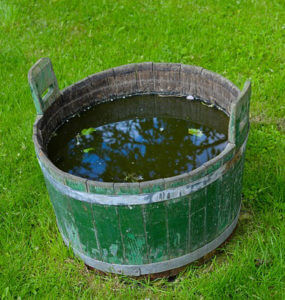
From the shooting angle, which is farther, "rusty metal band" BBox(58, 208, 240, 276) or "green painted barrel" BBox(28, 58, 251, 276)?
"rusty metal band" BBox(58, 208, 240, 276)

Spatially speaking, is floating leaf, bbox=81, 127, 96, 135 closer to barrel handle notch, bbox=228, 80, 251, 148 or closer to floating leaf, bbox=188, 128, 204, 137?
floating leaf, bbox=188, 128, 204, 137

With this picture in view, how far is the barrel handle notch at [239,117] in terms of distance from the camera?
2492 millimetres

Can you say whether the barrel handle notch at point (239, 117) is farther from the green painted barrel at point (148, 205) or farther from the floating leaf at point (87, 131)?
the floating leaf at point (87, 131)

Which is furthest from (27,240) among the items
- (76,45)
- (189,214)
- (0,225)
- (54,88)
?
(76,45)

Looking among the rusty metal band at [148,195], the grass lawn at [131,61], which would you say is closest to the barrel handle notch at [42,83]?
the rusty metal band at [148,195]

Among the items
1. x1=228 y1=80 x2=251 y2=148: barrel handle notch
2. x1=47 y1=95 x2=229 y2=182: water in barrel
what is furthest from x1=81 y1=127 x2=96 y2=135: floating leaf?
x1=228 y1=80 x2=251 y2=148: barrel handle notch

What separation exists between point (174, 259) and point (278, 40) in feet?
11.7

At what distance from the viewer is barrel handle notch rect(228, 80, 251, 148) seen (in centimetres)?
249

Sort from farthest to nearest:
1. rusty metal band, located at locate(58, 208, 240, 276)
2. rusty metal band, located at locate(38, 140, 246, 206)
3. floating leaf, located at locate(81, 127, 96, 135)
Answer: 1. floating leaf, located at locate(81, 127, 96, 135)
2. rusty metal band, located at locate(58, 208, 240, 276)
3. rusty metal band, located at locate(38, 140, 246, 206)

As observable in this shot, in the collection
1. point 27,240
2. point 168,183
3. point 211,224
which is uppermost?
point 168,183

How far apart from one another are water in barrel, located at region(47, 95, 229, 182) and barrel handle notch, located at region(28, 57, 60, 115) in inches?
12.1

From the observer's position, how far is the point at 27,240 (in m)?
3.38

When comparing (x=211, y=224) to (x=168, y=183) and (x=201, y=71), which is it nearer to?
(x=168, y=183)

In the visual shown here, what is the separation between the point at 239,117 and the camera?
257 cm
